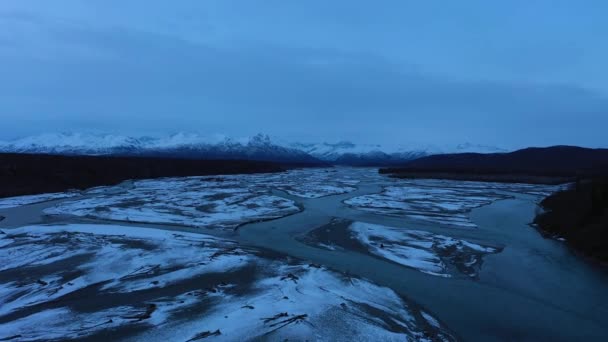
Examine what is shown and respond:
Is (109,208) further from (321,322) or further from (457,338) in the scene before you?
(457,338)

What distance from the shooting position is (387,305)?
368 inches

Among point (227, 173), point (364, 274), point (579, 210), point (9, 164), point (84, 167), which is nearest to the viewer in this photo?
point (364, 274)

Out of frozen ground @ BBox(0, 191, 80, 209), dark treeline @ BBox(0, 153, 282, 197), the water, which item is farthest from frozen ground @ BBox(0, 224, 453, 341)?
dark treeline @ BBox(0, 153, 282, 197)

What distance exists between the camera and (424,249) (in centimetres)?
1462

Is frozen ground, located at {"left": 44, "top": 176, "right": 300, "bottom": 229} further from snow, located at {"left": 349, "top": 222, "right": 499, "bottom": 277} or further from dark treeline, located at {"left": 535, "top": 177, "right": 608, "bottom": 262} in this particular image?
dark treeline, located at {"left": 535, "top": 177, "right": 608, "bottom": 262}

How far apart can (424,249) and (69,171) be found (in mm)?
41215

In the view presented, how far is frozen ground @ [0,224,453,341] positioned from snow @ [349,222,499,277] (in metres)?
2.96

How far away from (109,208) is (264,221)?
10.1 m

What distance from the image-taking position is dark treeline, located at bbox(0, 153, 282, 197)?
121 feet

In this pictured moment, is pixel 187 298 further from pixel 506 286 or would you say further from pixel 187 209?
pixel 187 209

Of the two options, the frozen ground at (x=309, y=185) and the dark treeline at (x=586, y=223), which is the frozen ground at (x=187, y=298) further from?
the frozen ground at (x=309, y=185)

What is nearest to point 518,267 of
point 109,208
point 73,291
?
point 73,291

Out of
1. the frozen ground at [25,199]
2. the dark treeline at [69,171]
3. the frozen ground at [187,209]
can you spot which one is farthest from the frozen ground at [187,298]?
the dark treeline at [69,171]

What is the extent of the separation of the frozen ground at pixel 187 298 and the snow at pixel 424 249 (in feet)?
9.72
